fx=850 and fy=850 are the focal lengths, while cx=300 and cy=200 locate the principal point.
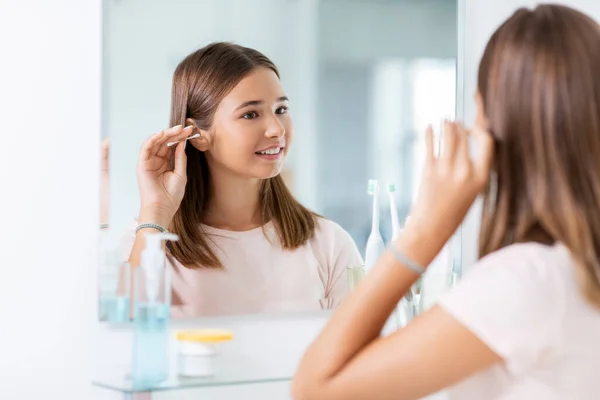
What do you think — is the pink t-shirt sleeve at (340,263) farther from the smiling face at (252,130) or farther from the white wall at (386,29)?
Result: the white wall at (386,29)

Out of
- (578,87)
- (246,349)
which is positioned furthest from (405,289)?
(246,349)

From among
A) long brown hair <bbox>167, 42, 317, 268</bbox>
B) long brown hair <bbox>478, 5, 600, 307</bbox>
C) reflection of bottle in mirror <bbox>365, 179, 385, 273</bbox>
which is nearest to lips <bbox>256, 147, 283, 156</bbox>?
long brown hair <bbox>167, 42, 317, 268</bbox>

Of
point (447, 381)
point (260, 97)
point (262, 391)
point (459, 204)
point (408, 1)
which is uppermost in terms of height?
point (408, 1)

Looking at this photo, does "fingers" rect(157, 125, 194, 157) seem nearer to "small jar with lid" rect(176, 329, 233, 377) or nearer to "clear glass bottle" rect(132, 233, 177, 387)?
"clear glass bottle" rect(132, 233, 177, 387)

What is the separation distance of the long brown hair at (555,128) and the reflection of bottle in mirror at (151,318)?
24.4 inches

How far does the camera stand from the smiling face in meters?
1.49

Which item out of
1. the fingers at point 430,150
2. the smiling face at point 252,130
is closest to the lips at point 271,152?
the smiling face at point 252,130

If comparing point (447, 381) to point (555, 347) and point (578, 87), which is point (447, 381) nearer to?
point (555, 347)

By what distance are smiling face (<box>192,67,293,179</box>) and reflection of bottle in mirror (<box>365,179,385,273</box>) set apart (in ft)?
0.67

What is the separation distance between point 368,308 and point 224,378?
44 cm

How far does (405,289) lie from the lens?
0.96 meters

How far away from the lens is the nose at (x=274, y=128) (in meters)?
1.53

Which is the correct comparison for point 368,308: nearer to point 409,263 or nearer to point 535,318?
point 409,263

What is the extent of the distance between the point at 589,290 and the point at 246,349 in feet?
2.68
